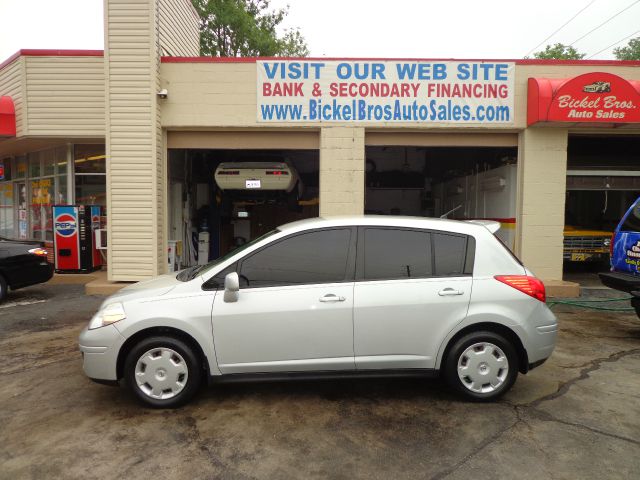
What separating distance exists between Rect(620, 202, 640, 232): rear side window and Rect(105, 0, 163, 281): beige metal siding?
792cm

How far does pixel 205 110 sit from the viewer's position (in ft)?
31.3

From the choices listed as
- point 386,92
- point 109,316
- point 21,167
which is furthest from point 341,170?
point 21,167

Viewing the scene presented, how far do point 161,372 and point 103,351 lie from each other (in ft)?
1.65

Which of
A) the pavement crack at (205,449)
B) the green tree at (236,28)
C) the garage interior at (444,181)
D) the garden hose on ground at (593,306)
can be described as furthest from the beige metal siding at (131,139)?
the green tree at (236,28)

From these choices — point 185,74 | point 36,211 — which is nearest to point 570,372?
point 185,74

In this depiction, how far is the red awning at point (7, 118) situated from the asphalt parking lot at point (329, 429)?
26.6ft

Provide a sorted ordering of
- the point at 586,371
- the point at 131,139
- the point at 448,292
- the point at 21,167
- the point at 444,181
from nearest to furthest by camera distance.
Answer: the point at 448,292, the point at 586,371, the point at 131,139, the point at 21,167, the point at 444,181

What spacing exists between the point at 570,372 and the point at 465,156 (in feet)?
30.9

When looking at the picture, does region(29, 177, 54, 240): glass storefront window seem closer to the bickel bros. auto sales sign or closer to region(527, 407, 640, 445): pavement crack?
the bickel bros. auto sales sign

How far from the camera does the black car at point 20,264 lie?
838cm

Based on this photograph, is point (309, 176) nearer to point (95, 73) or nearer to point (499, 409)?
point (95, 73)

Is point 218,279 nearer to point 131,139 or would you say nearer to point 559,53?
point 131,139

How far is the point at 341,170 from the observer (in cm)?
956

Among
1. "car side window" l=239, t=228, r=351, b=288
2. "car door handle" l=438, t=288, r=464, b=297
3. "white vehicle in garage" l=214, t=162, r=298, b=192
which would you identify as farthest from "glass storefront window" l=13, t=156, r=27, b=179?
"car door handle" l=438, t=288, r=464, b=297
